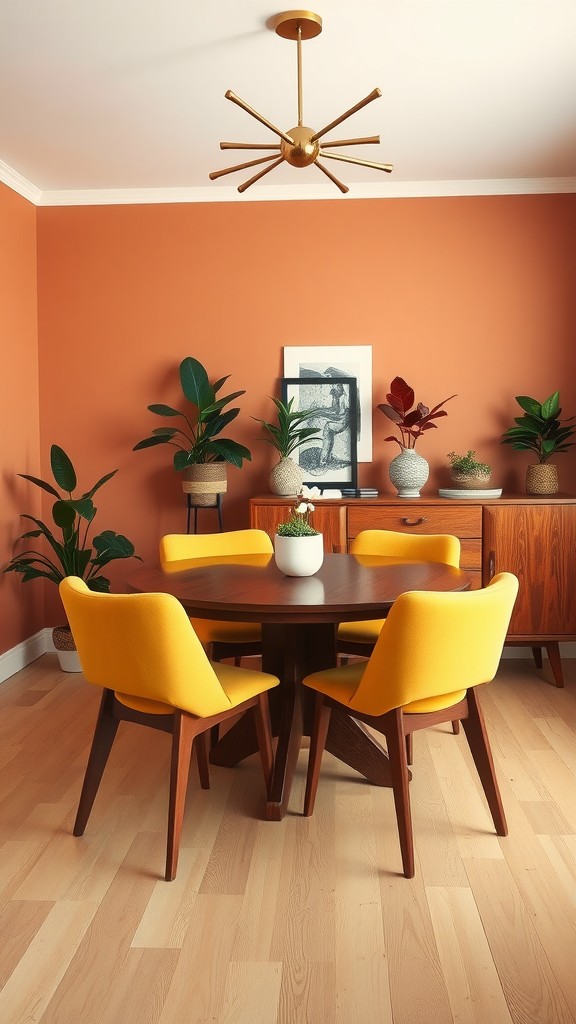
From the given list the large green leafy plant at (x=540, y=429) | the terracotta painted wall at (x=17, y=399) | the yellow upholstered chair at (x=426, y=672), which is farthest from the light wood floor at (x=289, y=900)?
the large green leafy plant at (x=540, y=429)

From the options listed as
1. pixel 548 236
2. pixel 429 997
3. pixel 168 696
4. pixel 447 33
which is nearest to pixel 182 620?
pixel 168 696

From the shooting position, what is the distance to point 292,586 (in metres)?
2.85

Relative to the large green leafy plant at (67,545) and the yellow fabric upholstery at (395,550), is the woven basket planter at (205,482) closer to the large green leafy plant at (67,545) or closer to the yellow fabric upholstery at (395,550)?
the large green leafy plant at (67,545)

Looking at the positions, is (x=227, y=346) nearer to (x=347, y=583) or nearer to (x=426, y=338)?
(x=426, y=338)

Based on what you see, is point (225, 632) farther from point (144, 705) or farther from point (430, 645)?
point (430, 645)

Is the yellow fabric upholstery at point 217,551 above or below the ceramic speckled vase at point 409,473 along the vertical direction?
below

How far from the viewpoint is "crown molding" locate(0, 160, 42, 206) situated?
14.9 feet

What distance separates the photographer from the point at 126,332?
505 centimetres

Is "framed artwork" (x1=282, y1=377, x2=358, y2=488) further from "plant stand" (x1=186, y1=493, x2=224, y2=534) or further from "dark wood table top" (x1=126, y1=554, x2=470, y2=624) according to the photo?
"dark wood table top" (x1=126, y1=554, x2=470, y2=624)

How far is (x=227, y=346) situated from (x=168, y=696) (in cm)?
305

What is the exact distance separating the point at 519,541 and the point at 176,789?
2.62 m

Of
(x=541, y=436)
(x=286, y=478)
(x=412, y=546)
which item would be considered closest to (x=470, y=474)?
(x=541, y=436)

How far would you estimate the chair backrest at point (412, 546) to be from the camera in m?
3.53

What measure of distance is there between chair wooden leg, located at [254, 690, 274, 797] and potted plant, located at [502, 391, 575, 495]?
8.09ft
